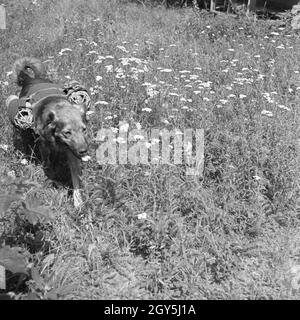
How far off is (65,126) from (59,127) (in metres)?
0.06

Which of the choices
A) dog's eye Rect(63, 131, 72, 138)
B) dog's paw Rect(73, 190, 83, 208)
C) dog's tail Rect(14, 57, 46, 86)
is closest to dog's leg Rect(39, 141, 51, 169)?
dog's eye Rect(63, 131, 72, 138)

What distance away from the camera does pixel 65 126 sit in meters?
4.11

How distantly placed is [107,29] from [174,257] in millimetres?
5704

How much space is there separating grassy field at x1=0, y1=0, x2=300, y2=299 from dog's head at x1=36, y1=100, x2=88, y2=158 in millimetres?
364

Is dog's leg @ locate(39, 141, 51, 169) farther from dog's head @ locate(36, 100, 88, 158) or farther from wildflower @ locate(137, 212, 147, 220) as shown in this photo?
wildflower @ locate(137, 212, 147, 220)

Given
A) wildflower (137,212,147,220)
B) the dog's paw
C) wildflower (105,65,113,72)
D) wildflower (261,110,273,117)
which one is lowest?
the dog's paw

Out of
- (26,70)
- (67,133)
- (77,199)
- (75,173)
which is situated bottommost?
(77,199)

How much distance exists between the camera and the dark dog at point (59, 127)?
160 inches

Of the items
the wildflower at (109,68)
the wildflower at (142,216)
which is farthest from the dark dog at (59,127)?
the wildflower at (109,68)

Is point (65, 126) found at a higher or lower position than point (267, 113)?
higher

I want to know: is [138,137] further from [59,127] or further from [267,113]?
[267,113]

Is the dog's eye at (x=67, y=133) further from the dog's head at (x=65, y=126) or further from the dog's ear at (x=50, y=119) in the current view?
the dog's ear at (x=50, y=119)

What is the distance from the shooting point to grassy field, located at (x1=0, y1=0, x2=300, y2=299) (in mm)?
3285

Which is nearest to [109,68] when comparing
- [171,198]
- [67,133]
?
[67,133]
